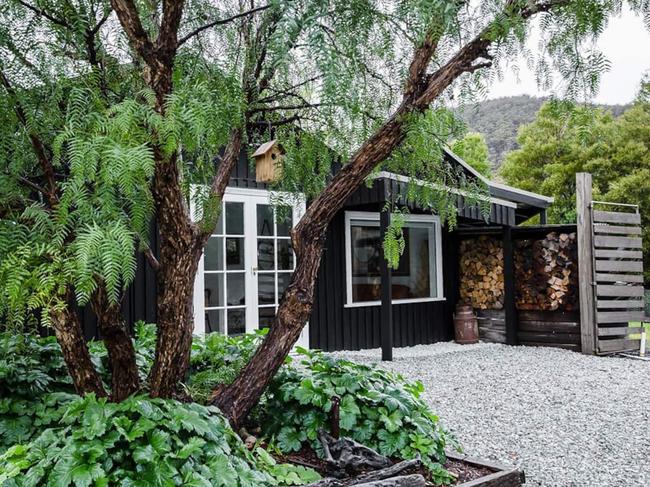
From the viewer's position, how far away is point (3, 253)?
1.73 meters

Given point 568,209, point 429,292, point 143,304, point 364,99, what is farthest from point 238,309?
point 568,209

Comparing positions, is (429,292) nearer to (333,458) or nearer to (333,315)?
(333,315)

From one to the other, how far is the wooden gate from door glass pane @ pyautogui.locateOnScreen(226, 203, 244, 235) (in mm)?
3949

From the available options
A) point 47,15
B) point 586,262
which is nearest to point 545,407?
point 586,262

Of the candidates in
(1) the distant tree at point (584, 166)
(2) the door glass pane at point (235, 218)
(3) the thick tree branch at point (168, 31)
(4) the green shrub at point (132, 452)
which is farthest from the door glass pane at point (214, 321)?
(1) the distant tree at point (584, 166)

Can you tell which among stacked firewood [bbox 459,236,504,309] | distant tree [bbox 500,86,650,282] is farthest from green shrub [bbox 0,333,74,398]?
distant tree [bbox 500,86,650,282]

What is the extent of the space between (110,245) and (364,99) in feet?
5.87

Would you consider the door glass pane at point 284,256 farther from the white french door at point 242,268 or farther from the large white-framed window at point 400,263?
the large white-framed window at point 400,263

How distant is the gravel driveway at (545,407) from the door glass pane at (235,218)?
1.92 m

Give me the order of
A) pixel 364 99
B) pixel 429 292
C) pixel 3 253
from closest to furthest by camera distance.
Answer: pixel 3 253
pixel 364 99
pixel 429 292

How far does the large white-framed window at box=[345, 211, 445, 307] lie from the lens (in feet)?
24.2

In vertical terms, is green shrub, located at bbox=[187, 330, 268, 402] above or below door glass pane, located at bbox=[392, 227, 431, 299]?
below

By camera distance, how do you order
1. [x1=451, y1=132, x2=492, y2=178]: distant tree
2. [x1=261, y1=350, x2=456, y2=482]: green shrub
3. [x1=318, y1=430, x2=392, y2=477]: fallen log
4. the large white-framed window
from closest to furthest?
[x1=318, y1=430, x2=392, y2=477]: fallen log → [x1=261, y1=350, x2=456, y2=482]: green shrub → the large white-framed window → [x1=451, y1=132, x2=492, y2=178]: distant tree

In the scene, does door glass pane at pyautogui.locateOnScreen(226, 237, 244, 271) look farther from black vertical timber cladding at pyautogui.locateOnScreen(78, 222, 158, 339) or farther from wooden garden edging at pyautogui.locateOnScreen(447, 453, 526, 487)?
wooden garden edging at pyautogui.locateOnScreen(447, 453, 526, 487)
